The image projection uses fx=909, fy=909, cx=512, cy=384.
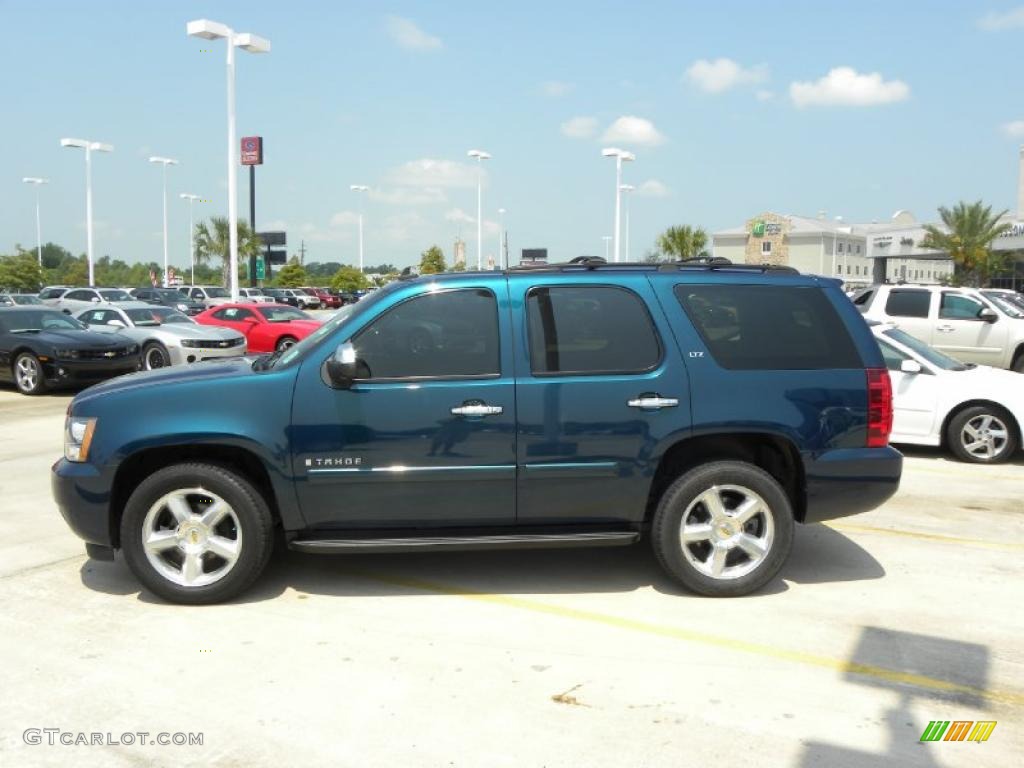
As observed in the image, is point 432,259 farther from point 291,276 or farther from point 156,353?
point 156,353

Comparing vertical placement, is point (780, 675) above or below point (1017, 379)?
below

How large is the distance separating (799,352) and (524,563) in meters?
2.11

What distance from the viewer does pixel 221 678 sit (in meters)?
4.05

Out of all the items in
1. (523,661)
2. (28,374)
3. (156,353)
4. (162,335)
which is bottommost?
(523,661)

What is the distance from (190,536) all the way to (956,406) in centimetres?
771

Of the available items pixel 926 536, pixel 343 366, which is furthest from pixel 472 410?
pixel 926 536

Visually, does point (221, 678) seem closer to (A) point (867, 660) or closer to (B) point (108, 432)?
(B) point (108, 432)

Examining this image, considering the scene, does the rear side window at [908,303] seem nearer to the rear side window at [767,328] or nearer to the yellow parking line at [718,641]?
the rear side window at [767,328]

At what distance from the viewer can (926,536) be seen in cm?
643

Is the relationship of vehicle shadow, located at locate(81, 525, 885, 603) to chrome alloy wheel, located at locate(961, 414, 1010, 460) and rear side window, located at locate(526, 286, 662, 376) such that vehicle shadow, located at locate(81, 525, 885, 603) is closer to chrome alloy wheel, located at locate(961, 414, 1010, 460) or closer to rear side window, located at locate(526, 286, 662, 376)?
rear side window, located at locate(526, 286, 662, 376)

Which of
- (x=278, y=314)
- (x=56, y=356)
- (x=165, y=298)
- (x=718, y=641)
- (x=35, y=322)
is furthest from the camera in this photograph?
(x=165, y=298)

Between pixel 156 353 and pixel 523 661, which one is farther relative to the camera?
pixel 156 353

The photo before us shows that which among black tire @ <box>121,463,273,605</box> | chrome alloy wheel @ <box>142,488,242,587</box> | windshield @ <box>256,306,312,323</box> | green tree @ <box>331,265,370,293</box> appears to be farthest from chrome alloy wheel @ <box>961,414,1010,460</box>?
green tree @ <box>331,265,370,293</box>

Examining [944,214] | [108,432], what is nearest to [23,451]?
[108,432]
